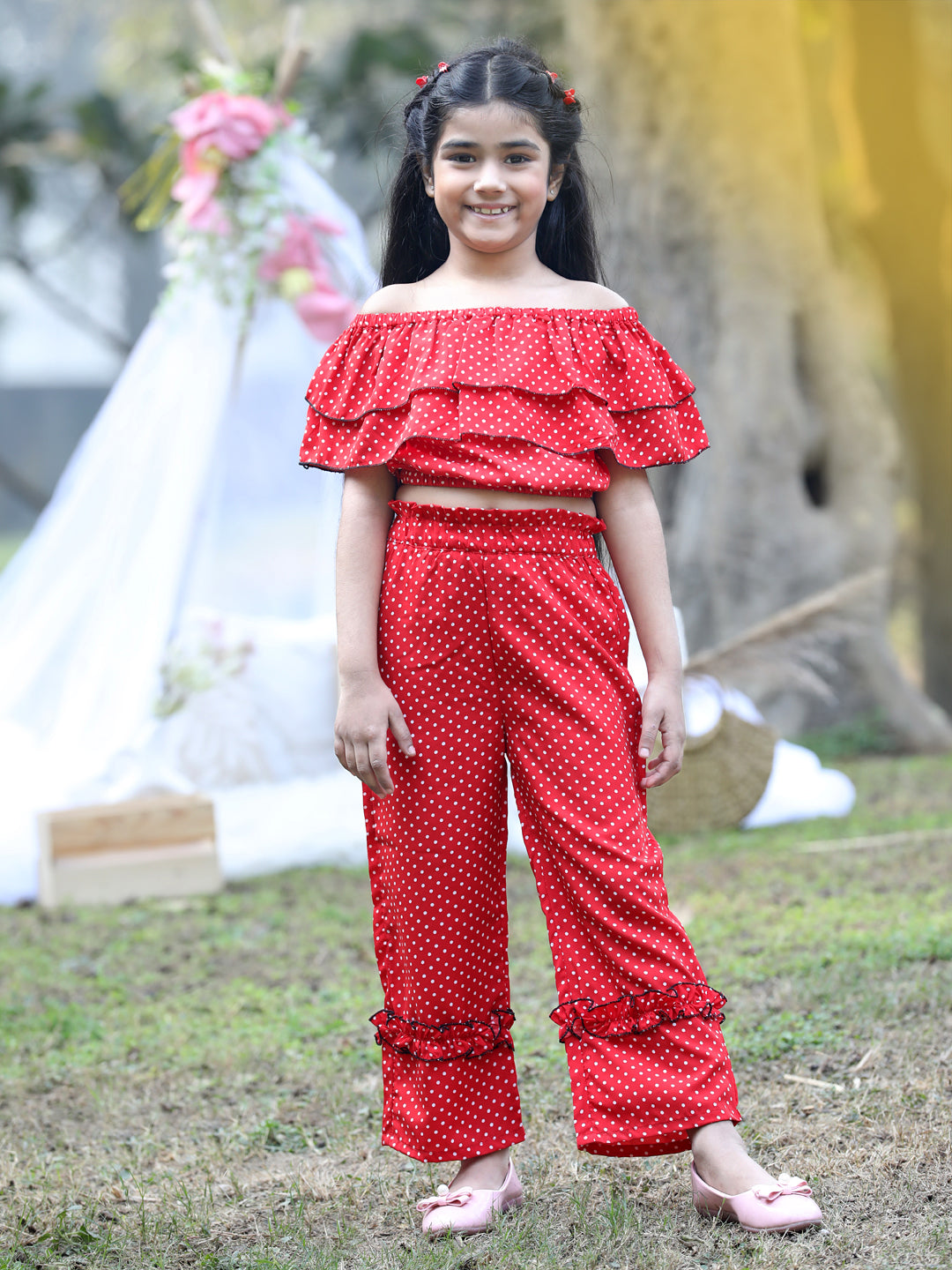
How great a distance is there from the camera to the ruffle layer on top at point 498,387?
72.2 inches

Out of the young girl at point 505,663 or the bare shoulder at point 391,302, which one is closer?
the young girl at point 505,663

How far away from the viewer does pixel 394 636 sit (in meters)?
1.90

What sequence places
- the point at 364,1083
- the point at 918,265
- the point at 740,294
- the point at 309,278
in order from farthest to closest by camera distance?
the point at 918,265
the point at 740,294
the point at 309,278
the point at 364,1083

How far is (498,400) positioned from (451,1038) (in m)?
0.84

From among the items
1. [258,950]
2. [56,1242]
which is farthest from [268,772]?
[56,1242]

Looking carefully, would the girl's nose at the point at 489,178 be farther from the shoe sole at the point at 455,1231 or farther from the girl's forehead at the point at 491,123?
the shoe sole at the point at 455,1231

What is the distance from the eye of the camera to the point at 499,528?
73.0 inches

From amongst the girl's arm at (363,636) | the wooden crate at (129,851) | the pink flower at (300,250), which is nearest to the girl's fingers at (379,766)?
the girl's arm at (363,636)

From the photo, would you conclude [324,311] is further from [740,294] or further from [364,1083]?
[364,1083]

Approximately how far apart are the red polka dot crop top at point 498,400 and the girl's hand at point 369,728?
0.93ft

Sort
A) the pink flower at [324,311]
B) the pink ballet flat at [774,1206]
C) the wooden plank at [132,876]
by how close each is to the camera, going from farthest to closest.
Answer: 1. the pink flower at [324,311]
2. the wooden plank at [132,876]
3. the pink ballet flat at [774,1206]

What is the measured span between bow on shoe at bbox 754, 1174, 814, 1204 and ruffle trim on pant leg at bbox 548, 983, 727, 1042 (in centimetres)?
21

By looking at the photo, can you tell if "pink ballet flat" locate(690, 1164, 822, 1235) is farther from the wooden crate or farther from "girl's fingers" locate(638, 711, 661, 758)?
the wooden crate

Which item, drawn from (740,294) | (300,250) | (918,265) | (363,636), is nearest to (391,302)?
(363,636)
